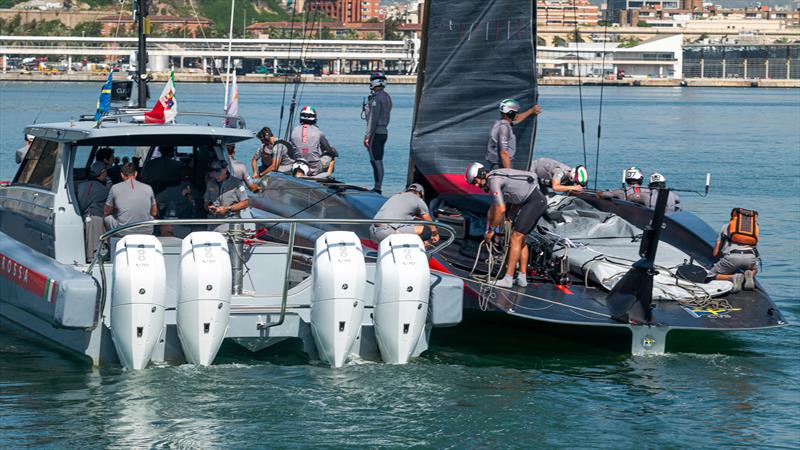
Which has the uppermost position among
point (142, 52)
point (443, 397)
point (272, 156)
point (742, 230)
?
point (142, 52)

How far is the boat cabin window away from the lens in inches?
497

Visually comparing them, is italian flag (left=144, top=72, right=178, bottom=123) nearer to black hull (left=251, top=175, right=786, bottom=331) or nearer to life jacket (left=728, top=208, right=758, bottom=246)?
black hull (left=251, top=175, right=786, bottom=331)

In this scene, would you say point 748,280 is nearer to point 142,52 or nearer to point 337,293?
point 337,293

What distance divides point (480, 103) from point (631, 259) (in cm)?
287

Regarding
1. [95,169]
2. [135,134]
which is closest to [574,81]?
[95,169]

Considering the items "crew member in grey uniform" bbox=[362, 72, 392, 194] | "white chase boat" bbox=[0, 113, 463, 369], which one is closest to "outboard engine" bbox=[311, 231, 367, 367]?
"white chase boat" bbox=[0, 113, 463, 369]

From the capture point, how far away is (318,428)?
10.1 metres

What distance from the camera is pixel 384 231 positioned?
1335 cm

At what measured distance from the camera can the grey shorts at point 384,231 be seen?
13014mm

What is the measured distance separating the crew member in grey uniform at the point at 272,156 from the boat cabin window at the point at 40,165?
463cm

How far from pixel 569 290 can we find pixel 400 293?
2563mm

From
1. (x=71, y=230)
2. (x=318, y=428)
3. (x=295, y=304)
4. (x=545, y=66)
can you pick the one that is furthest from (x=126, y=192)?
(x=545, y=66)

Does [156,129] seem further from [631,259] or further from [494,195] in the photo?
[631,259]

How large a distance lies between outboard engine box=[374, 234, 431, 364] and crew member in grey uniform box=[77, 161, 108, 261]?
288 cm
